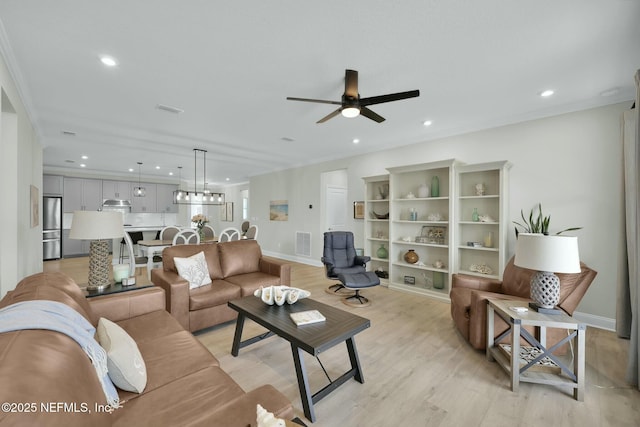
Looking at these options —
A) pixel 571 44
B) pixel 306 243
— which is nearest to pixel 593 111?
pixel 571 44

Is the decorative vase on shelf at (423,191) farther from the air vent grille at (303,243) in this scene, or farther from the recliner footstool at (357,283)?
the air vent grille at (303,243)

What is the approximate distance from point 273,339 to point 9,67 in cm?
350

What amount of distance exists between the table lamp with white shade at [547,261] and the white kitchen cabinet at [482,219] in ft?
5.19

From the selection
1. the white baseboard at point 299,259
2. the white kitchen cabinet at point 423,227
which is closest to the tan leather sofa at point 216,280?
the white kitchen cabinet at point 423,227

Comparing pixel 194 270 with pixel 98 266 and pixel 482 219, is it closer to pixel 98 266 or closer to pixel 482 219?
pixel 98 266

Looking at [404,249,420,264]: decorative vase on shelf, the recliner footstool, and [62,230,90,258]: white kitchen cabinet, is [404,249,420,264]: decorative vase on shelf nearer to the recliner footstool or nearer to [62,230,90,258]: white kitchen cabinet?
the recliner footstool

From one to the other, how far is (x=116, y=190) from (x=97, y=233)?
738 centimetres

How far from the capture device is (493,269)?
3.79m

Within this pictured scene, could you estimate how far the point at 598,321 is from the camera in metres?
3.04

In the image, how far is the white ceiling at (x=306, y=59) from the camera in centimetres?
181

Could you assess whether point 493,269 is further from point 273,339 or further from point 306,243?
point 306,243

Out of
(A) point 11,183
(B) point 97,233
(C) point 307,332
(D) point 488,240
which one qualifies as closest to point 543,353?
(C) point 307,332

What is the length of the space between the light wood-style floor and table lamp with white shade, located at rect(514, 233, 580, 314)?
64cm

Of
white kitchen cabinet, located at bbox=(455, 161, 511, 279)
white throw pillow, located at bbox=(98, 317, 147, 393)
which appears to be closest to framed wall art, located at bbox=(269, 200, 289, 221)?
white kitchen cabinet, located at bbox=(455, 161, 511, 279)
